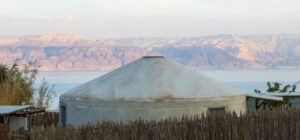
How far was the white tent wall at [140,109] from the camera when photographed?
11789 mm

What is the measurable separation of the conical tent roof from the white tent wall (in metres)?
0.13

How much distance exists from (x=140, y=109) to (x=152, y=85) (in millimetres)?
968

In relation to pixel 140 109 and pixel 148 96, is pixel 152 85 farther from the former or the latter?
pixel 140 109

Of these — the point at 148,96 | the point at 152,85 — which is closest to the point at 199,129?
the point at 148,96

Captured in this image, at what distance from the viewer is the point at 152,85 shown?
1255 centimetres

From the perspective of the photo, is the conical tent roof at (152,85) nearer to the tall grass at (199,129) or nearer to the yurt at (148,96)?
the yurt at (148,96)

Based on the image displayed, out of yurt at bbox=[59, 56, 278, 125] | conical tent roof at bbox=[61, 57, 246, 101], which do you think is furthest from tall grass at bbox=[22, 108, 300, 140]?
conical tent roof at bbox=[61, 57, 246, 101]

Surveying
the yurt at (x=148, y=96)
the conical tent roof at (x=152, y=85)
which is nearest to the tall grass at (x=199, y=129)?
the yurt at (x=148, y=96)

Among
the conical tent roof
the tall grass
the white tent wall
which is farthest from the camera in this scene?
the conical tent roof

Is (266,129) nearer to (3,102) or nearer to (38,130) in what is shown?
(38,130)

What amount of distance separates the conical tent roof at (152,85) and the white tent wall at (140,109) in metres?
0.13

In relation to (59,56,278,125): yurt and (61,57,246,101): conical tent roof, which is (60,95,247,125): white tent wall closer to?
(59,56,278,125): yurt

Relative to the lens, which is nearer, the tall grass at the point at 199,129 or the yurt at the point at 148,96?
the tall grass at the point at 199,129

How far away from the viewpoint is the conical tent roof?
1212 centimetres
